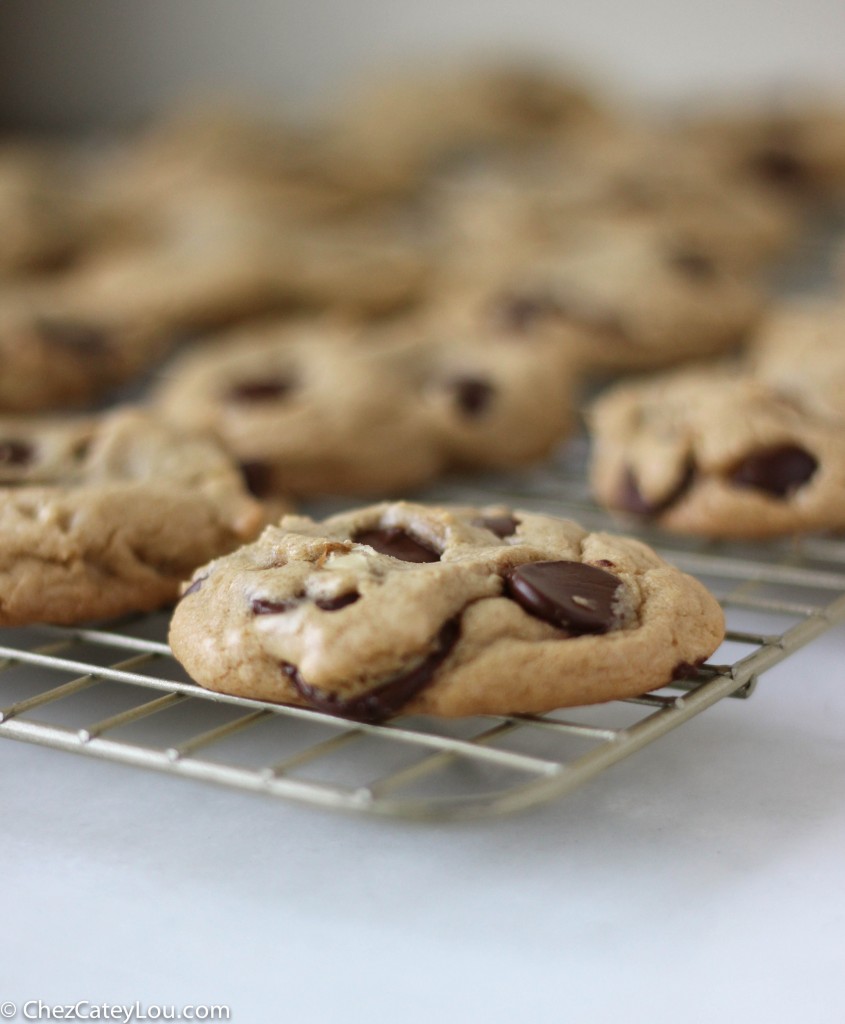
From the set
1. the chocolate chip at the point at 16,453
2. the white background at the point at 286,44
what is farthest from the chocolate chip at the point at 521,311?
the white background at the point at 286,44

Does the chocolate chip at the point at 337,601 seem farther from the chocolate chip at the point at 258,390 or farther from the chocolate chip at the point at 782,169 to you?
the chocolate chip at the point at 782,169

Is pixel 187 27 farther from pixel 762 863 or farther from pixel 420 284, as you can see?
pixel 762 863

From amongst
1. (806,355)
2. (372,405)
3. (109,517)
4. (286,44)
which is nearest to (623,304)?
(806,355)

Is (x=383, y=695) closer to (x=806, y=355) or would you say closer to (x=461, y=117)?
(x=806, y=355)

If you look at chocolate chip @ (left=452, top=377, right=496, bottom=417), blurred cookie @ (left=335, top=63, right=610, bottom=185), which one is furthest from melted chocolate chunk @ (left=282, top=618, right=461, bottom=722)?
blurred cookie @ (left=335, top=63, right=610, bottom=185)

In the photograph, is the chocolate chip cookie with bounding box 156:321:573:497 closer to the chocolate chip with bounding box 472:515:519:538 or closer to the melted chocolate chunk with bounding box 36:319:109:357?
the melted chocolate chunk with bounding box 36:319:109:357
